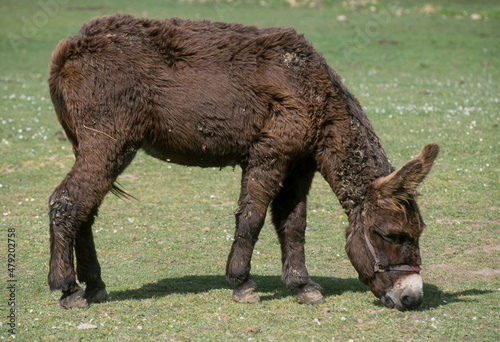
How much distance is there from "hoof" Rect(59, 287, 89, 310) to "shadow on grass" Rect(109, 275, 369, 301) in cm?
43

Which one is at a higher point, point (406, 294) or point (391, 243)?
point (391, 243)

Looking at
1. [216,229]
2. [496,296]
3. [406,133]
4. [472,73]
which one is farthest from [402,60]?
[496,296]

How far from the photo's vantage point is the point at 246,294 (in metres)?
6.50

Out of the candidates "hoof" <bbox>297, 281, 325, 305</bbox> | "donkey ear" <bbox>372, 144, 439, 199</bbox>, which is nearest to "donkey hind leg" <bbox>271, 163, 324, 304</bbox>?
"hoof" <bbox>297, 281, 325, 305</bbox>

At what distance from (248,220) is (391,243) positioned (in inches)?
59.0

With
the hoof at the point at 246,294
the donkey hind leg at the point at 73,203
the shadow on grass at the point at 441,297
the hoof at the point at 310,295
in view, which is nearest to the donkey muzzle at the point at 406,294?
the shadow on grass at the point at 441,297

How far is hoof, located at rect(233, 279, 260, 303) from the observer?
21.3 feet

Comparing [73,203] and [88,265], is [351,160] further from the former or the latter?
[88,265]

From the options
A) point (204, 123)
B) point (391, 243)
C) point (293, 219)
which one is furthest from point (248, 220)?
point (391, 243)

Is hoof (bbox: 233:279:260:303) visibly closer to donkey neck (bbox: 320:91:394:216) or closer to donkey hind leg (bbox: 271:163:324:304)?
donkey hind leg (bbox: 271:163:324:304)

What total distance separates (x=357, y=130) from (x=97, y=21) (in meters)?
3.00

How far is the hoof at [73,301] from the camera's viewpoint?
243 inches

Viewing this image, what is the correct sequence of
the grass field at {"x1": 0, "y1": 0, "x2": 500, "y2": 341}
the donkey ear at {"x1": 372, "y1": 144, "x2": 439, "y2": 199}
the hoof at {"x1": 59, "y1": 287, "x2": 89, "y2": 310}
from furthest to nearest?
the hoof at {"x1": 59, "y1": 287, "x2": 89, "y2": 310}
the grass field at {"x1": 0, "y1": 0, "x2": 500, "y2": 341}
the donkey ear at {"x1": 372, "y1": 144, "x2": 439, "y2": 199}

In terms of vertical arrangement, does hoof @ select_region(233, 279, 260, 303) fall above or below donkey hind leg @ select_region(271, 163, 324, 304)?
below
